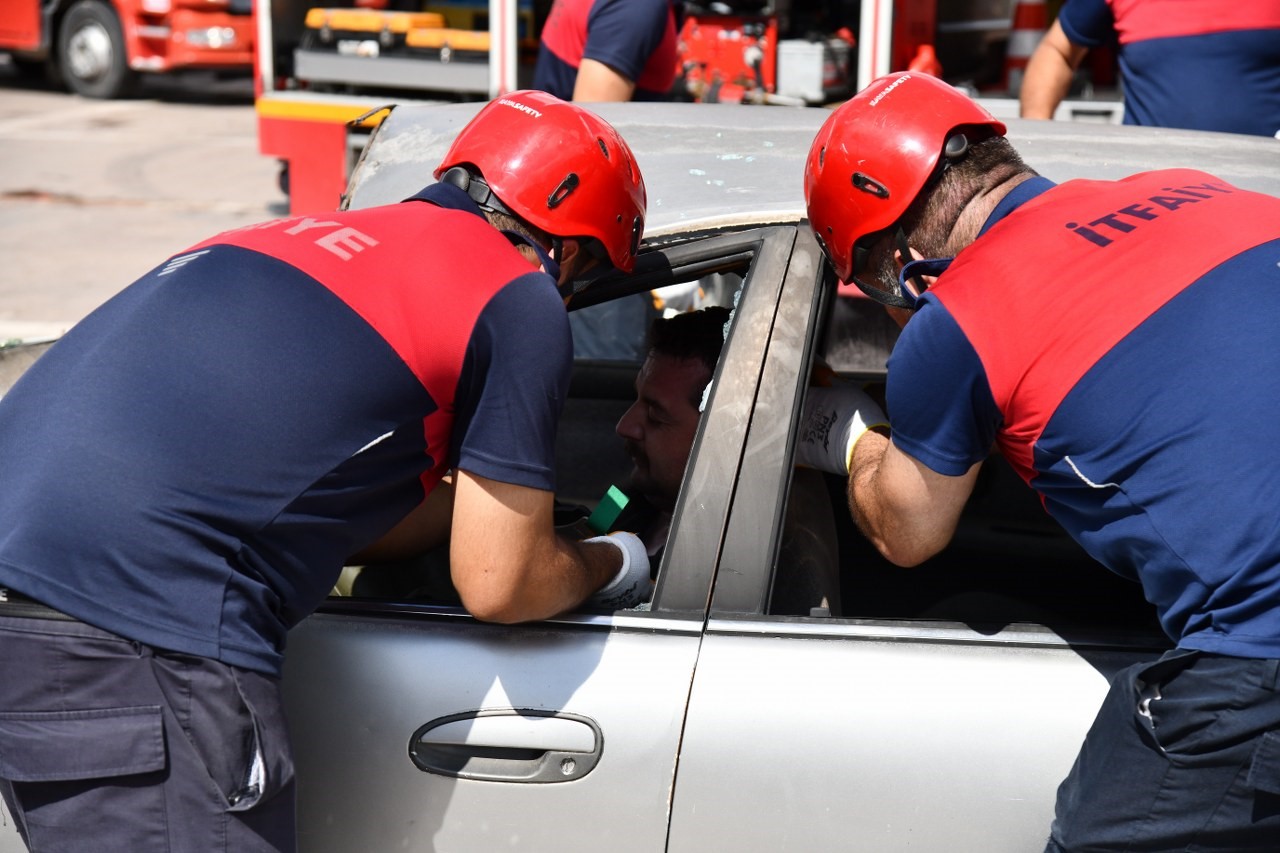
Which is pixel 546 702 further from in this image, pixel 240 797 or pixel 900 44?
pixel 900 44

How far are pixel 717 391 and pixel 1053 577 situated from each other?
1323 mm

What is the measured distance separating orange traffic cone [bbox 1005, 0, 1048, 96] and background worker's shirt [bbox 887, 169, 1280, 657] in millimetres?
5568

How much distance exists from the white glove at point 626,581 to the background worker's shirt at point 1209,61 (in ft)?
8.12

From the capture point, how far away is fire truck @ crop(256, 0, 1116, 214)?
252 inches

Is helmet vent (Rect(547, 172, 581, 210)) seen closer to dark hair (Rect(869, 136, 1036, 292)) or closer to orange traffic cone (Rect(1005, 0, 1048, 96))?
dark hair (Rect(869, 136, 1036, 292))

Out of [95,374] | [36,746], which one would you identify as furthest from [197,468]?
[36,746]

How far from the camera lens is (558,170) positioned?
6.60 ft

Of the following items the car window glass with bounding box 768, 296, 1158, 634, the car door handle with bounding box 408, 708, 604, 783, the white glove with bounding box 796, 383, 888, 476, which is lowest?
the car window glass with bounding box 768, 296, 1158, 634

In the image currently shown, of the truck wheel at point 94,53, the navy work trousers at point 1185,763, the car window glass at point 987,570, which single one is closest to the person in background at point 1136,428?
the navy work trousers at point 1185,763

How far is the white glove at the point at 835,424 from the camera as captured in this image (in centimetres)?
216

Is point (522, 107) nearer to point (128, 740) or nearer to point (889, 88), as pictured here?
point (889, 88)

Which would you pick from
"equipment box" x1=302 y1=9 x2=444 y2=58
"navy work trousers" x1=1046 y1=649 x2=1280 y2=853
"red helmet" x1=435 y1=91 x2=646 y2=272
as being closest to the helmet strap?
"red helmet" x1=435 y1=91 x2=646 y2=272

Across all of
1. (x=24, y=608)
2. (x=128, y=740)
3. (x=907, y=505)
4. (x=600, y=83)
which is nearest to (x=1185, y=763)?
(x=907, y=505)

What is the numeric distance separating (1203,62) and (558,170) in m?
2.48
